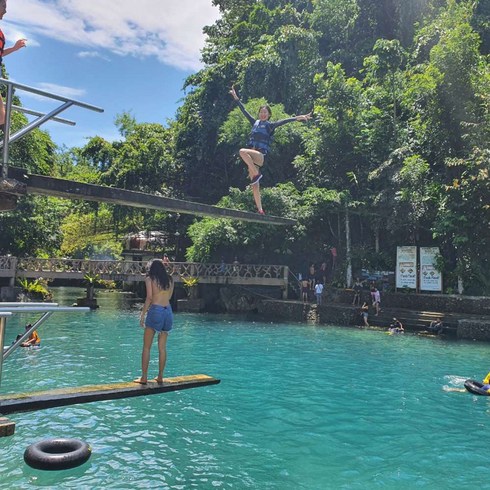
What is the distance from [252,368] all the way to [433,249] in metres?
15.1

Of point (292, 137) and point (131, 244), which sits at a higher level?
point (292, 137)

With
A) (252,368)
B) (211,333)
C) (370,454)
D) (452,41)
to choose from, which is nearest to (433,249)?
(452,41)

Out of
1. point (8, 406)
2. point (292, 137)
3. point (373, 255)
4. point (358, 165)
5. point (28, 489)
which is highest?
point (292, 137)

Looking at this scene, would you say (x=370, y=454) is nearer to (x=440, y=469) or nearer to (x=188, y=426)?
(x=440, y=469)

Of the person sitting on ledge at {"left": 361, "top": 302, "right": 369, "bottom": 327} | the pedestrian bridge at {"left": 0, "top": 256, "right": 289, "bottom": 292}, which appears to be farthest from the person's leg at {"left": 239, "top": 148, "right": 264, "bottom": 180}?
the pedestrian bridge at {"left": 0, "top": 256, "right": 289, "bottom": 292}

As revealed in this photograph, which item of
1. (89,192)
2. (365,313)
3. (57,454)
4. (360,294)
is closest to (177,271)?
(360,294)

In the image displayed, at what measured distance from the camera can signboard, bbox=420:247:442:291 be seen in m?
25.2

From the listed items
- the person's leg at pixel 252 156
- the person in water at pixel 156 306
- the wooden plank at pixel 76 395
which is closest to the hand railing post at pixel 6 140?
the wooden plank at pixel 76 395

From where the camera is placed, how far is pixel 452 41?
81.6 feet

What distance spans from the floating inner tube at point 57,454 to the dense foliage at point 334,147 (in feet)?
69.8

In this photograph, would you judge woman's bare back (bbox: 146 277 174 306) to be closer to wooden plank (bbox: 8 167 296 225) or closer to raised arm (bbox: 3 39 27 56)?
wooden plank (bbox: 8 167 296 225)

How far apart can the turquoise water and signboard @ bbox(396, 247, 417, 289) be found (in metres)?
8.59

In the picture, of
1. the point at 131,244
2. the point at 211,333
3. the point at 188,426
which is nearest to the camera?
the point at 188,426

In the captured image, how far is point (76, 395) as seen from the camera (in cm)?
492
